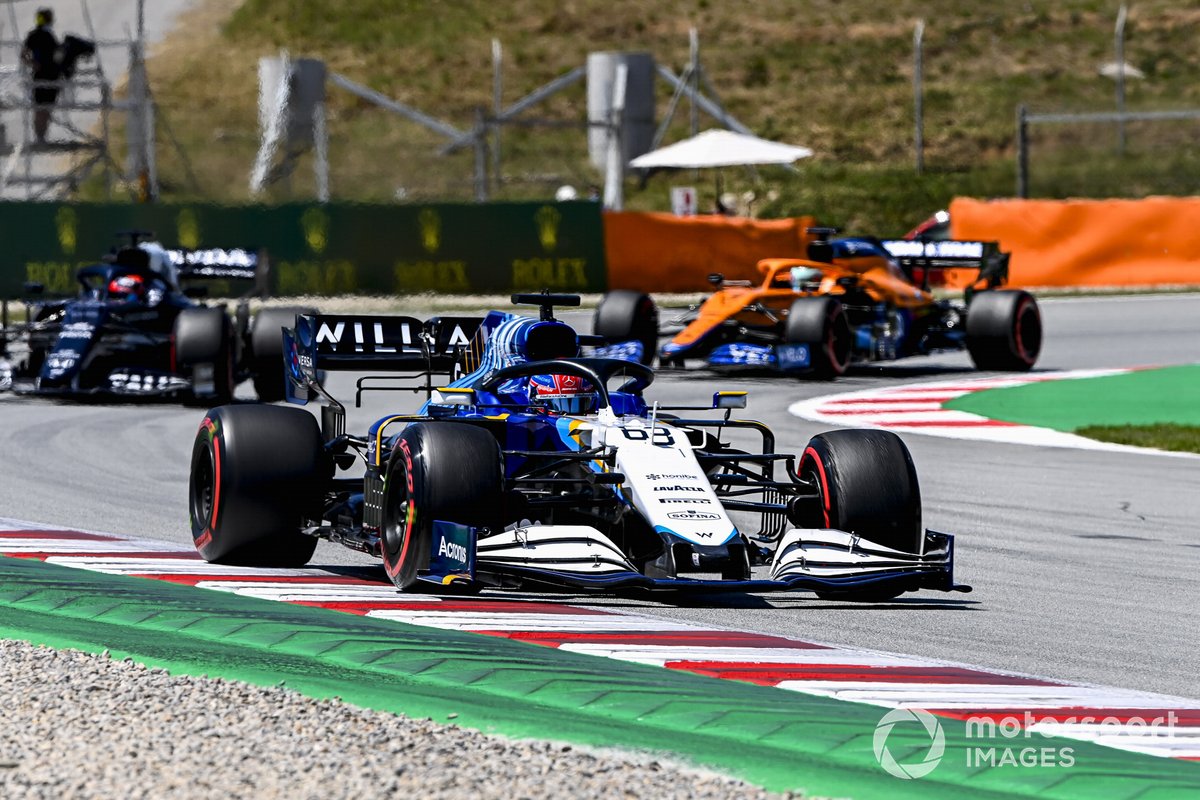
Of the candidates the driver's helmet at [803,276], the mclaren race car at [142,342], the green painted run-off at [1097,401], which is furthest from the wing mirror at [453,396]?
the driver's helmet at [803,276]

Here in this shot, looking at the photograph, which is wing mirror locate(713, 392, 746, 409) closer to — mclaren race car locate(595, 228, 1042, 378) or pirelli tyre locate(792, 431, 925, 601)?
pirelli tyre locate(792, 431, 925, 601)

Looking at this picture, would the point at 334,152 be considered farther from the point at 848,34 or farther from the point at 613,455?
the point at 613,455

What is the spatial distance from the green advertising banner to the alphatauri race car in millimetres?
18820

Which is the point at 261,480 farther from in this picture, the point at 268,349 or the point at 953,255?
the point at 953,255

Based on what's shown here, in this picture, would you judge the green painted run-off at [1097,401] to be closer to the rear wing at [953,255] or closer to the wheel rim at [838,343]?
the wheel rim at [838,343]

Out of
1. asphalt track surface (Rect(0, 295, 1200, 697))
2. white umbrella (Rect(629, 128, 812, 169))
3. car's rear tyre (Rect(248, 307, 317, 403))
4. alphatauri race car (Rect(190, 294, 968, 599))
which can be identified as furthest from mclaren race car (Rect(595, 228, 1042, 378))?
white umbrella (Rect(629, 128, 812, 169))

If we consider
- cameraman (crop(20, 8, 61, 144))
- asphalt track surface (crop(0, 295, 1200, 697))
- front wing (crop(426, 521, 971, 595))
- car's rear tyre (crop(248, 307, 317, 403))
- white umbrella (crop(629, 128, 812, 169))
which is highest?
cameraman (crop(20, 8, 61, 144))

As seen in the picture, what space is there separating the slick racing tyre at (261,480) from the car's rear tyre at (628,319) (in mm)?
11023

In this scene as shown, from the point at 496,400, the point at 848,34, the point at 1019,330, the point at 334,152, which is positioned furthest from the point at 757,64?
the point at 496,400

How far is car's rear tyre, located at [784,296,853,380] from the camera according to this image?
1930 cm

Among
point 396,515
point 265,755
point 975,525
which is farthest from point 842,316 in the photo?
point 265,755

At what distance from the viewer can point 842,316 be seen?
1959cm

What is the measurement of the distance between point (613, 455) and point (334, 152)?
33797 mm

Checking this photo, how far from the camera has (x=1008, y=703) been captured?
6.10m
